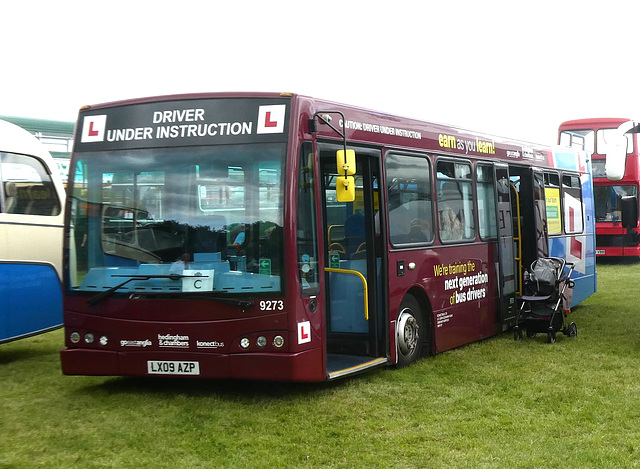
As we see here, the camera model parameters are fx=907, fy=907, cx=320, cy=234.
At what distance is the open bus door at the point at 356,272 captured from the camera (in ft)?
30.3

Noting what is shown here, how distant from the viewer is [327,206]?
30.5 feet

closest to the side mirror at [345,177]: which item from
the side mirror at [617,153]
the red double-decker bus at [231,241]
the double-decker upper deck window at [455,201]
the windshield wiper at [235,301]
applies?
the red double-decker bus at [231,241]

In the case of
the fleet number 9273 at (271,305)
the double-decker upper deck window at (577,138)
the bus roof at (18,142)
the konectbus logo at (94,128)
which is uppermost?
the double-decker upper deck window at (577,138)

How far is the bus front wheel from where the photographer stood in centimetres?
959

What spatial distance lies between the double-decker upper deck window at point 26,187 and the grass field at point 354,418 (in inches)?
75.7

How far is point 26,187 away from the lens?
1099 cm

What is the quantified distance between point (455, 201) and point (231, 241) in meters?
4.01

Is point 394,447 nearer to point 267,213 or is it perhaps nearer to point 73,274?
point 267,213

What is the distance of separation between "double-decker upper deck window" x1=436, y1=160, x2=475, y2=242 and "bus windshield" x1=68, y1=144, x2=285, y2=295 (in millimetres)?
3344

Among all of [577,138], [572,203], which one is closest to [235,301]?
[572,203]

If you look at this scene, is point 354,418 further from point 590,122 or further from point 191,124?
point 590,122

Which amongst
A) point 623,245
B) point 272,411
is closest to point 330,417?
point 272,411

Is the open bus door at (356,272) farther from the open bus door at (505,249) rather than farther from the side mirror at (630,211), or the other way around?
Result: the side mirror at (630,211)

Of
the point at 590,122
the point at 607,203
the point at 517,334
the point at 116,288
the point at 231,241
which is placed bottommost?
the point at 517,334
